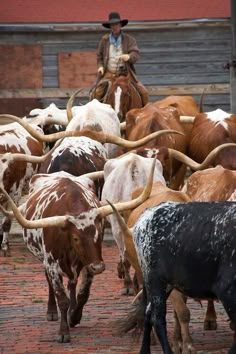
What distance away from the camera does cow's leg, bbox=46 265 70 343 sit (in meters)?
11.6

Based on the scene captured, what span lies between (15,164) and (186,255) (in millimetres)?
7235

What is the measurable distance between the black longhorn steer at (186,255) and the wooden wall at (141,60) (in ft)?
56.7

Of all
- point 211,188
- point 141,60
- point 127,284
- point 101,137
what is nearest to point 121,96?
point 101,137

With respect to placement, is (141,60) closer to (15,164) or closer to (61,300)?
(15,164)

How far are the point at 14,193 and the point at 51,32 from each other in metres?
11.0

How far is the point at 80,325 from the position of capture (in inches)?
484

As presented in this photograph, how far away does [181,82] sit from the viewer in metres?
27.8

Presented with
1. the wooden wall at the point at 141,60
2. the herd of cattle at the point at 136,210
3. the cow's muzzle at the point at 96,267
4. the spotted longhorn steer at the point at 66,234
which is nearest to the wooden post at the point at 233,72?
the herd of cattle at the point at 136,210

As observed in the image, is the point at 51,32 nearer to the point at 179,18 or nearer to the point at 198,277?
the point at 179,18

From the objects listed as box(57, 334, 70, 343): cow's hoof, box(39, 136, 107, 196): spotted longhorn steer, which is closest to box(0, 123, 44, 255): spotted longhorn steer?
box(39, 136, 107, 196): spotted longhorn steer

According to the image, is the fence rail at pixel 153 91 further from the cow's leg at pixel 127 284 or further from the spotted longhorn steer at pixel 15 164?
the cow's leg at pixel 127 284

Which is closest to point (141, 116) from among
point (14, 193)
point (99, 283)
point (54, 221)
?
point (14, 193)

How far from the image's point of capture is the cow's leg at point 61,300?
1161 centimetres

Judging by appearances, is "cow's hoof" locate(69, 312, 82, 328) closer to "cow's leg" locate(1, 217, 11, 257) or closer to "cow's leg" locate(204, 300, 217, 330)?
"cow's leg" locate(204, 300, 217, 330)
